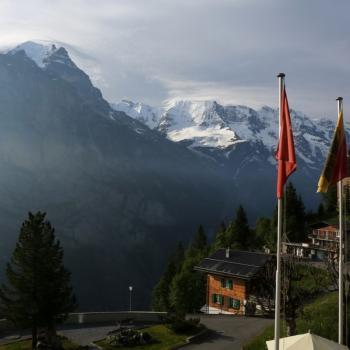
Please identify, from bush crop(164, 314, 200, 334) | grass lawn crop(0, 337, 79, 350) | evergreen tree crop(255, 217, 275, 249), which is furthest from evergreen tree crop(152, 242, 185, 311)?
grass lawn crop(0, 337, 79, 350)

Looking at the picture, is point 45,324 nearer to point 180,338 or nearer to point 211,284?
point 180,338

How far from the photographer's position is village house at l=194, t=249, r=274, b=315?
6347 cm

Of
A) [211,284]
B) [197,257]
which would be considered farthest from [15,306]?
[197,257]

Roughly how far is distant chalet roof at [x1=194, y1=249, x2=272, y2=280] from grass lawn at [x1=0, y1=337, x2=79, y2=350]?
25910 millimetres

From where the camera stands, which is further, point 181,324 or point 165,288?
point 165,288

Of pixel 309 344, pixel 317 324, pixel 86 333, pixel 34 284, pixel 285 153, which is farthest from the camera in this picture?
pixel 86 333

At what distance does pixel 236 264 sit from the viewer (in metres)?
67.6

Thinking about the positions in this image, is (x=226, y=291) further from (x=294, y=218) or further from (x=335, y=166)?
(x=335, y=166)

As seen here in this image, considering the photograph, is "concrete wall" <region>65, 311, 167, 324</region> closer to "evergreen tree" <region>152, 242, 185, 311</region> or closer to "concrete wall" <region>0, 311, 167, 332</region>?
"concrete wall" <region>0, 311, 167, 332</region>

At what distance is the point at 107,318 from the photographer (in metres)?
54.0

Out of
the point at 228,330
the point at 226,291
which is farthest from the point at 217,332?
the point at 226,291

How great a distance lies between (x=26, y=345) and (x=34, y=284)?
19.1 ft

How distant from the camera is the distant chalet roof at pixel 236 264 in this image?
2525 inches

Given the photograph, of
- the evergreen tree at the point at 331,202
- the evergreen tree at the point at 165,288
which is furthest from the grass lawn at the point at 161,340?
the evergreen tree at the point at 331,202
